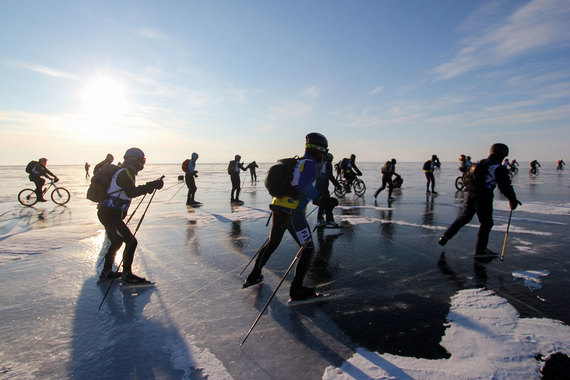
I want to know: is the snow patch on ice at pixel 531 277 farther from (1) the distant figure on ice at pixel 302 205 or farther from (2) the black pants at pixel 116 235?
(2) the black pants at pixel 116 235

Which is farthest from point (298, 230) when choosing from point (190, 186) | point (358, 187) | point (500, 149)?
point (358, 187)

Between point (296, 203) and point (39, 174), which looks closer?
point (296, 203)

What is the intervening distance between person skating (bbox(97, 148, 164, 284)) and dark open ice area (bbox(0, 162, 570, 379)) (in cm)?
26

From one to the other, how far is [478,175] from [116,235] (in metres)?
6.07

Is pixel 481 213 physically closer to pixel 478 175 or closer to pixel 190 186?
pixel 478 175

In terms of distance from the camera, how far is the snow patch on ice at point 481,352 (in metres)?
2.32

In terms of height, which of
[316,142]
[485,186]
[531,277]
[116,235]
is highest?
[316,142]

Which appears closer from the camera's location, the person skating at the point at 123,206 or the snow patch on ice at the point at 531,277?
the snow patch on ice at the point at 531,277

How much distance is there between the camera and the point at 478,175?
5.16 metres

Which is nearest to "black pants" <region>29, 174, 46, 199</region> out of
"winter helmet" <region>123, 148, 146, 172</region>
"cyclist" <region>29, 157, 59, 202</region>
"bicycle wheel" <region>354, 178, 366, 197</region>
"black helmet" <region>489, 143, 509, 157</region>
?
"cyclist" <region>29, 157, 59, 202</region>

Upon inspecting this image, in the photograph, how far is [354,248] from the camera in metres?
5.97

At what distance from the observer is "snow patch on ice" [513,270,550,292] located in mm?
3926

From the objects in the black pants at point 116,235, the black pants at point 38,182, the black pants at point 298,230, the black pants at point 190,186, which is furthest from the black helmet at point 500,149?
the black pants at point 38,182

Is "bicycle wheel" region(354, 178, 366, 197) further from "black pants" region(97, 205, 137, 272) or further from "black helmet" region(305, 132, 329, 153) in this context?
"black pants" region(97, 205, 137, 272)
